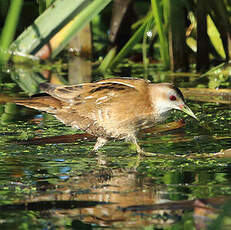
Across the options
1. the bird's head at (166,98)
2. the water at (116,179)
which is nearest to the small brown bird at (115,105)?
the bird's head at (166,98)

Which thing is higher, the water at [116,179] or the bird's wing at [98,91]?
the bird's wing at [98,91]

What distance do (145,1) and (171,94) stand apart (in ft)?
25.8

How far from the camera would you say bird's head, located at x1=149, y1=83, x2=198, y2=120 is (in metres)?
5.30

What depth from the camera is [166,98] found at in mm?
5309

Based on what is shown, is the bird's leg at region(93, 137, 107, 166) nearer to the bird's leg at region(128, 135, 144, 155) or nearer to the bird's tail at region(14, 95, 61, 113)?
the bird's leg at region(128, 135, 144, 155)

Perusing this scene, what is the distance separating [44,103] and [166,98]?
1173 millimetres

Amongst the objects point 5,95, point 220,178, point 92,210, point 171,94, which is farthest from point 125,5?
point 92,210

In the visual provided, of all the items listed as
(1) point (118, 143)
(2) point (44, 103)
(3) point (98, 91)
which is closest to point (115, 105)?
(3) point (98, 91)

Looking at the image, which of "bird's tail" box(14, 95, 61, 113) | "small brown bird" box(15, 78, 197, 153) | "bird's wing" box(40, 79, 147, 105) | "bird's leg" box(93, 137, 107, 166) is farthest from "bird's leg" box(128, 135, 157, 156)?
"bird's tail" box(14, 95, 61, 113)

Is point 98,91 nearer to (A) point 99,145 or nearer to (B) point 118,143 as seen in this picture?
(A) point 99,145

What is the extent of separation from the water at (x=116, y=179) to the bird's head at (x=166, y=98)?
1.16 ft

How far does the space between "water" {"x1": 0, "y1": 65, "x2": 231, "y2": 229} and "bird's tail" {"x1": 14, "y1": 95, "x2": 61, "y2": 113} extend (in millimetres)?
290

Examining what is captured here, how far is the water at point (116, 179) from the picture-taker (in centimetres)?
374

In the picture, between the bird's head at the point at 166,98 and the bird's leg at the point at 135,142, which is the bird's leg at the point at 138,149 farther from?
the bird's head at the point at 166,98
